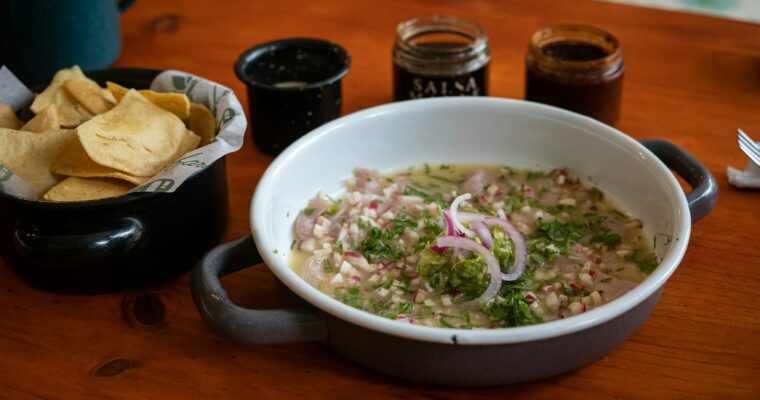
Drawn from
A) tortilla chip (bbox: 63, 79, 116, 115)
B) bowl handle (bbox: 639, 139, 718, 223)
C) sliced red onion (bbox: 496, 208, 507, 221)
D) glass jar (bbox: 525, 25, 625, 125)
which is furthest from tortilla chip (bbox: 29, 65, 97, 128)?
bowl handle (bbox: 639, 139, 718, 223)

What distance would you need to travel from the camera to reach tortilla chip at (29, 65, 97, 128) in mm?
1692

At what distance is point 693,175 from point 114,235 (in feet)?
3.42

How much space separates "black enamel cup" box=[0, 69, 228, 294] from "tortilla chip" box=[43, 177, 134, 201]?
6cm

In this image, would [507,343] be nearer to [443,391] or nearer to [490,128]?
[443,391]

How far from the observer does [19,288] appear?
1632 mm

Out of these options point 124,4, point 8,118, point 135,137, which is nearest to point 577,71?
point 135,137

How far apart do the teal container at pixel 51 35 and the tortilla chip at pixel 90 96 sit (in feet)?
1.51

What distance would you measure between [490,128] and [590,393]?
26.4 inches

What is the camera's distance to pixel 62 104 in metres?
1.72

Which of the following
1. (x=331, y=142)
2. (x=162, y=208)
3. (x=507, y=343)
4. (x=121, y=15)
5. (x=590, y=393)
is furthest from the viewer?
(x=121, y=15)

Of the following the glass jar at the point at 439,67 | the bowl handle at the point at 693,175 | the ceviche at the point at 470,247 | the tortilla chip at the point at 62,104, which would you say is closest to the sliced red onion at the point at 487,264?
the ceviche at the point at 470,247

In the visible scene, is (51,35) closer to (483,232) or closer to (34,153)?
(34,153)

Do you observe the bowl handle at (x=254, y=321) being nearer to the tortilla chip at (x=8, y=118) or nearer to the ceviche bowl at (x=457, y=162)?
the ceviche bowl at (x=457, y=162)

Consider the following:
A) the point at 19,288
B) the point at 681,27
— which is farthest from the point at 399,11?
the point at 19,288
